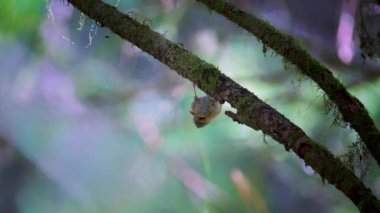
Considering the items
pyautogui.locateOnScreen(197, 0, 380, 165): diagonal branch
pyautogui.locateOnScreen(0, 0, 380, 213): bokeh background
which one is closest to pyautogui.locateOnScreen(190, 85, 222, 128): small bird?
pyautogui.locateOnScreen(197, 0, 380, 165): diagonal branch

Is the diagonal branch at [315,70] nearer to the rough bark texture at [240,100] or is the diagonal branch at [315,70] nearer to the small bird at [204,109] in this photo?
the rough bark texture at [240,100]

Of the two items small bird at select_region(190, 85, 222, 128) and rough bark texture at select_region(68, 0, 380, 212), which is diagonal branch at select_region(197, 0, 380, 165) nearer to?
rough bark texture at select_region(68, 0, 380, 212)

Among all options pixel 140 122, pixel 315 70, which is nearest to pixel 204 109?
pixel 315 70

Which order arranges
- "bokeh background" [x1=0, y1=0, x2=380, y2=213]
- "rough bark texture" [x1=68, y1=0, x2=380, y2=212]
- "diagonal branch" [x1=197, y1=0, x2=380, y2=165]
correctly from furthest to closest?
"bokeh background" [x1=0, y1=0, x2=380, y2=213]
"diagonal branch" [x1=197, y1=0, x2=380, y2=165]
"rough bark texture" [x1=68, y1=0, x2=380, y2=212]

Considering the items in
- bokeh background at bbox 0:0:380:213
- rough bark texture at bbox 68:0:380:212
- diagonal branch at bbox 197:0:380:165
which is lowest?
rough bark texture at bbox 68:0:380:212

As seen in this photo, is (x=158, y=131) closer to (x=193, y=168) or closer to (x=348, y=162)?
(x=193, y=168)

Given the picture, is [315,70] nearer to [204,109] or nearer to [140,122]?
[204,109]
